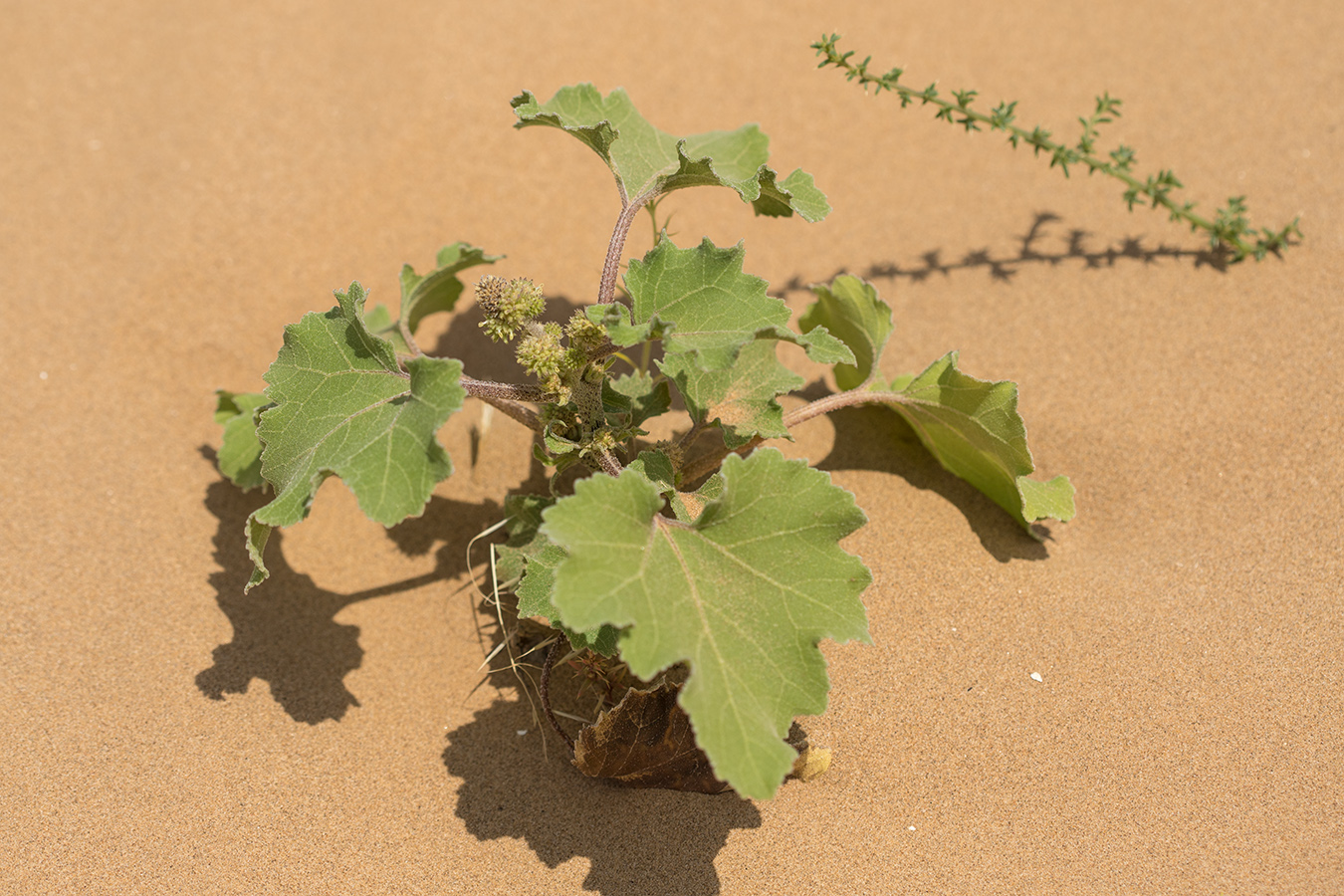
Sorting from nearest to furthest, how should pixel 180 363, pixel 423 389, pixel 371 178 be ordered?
pixel 423 389, pixel 180 363, pixel 371 178

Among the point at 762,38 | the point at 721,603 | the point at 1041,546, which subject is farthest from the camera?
the point at 762,38

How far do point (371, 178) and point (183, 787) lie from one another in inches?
93.8

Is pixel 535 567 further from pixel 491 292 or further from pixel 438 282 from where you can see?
pixel 438 282

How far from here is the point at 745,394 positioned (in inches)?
105

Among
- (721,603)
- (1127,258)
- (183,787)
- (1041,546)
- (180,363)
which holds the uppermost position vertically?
(1127,258)

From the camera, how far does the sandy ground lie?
240 cm

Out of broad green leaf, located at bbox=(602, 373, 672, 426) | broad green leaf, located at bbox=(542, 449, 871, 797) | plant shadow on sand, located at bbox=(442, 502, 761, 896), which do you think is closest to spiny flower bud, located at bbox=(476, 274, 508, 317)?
broad green leaf, located at bbox=(602, 373, 672, 426)

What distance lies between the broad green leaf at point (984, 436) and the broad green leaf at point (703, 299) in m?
0.57

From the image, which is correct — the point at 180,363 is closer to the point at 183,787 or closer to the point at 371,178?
the point at 371,178

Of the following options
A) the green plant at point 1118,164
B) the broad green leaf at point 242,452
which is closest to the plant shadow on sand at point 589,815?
the broad green leaf at point 242,452

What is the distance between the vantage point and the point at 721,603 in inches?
82.7

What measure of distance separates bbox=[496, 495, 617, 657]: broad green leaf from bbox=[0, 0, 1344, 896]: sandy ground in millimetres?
359

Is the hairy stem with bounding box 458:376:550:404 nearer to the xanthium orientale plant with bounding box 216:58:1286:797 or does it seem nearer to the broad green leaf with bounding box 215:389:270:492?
the xanthium orientale plant with bounding box 216:58:1286:797

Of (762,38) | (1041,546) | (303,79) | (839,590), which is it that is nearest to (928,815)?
(839,590)
